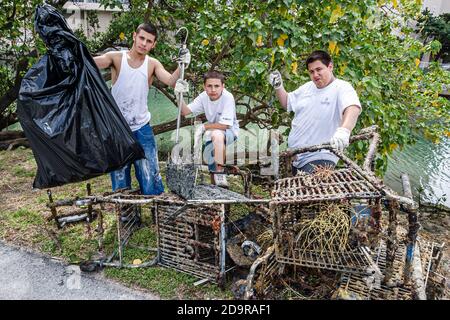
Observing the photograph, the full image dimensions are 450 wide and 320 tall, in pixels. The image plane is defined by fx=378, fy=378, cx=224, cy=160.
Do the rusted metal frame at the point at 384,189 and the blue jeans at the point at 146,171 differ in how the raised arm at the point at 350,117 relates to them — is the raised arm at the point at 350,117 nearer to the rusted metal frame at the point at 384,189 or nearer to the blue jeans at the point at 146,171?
the rusted metal frame at the point at 384,189

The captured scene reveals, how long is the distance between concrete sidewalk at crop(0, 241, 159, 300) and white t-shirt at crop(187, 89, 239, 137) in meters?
1.70

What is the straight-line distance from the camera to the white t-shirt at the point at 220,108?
3.59 metres

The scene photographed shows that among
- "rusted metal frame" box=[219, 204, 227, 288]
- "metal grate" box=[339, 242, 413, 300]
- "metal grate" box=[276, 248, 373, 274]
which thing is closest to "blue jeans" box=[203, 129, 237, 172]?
"rusted metal frame" box=[219, 204, 227, 288]

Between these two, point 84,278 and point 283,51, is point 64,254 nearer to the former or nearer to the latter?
point 84,278

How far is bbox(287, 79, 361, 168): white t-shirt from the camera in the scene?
287 cm

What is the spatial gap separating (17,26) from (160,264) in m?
4.06

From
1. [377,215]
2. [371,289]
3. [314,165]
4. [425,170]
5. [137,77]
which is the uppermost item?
[137,77]

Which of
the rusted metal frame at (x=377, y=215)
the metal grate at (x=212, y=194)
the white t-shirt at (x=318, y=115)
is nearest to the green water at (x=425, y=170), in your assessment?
the white t-shirt at (x=318, y=115)

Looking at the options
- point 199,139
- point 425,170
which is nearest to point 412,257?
point 199,139

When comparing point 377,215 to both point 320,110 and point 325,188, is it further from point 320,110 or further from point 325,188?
point 320,110

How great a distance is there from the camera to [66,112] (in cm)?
287

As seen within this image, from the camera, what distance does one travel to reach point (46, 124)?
2.83 meters

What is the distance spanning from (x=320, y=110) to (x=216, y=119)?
113cm

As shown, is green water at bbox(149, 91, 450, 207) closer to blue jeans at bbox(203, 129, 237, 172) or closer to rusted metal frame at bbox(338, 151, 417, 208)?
blue jeans at bbox(203, 129, 237, 172)
